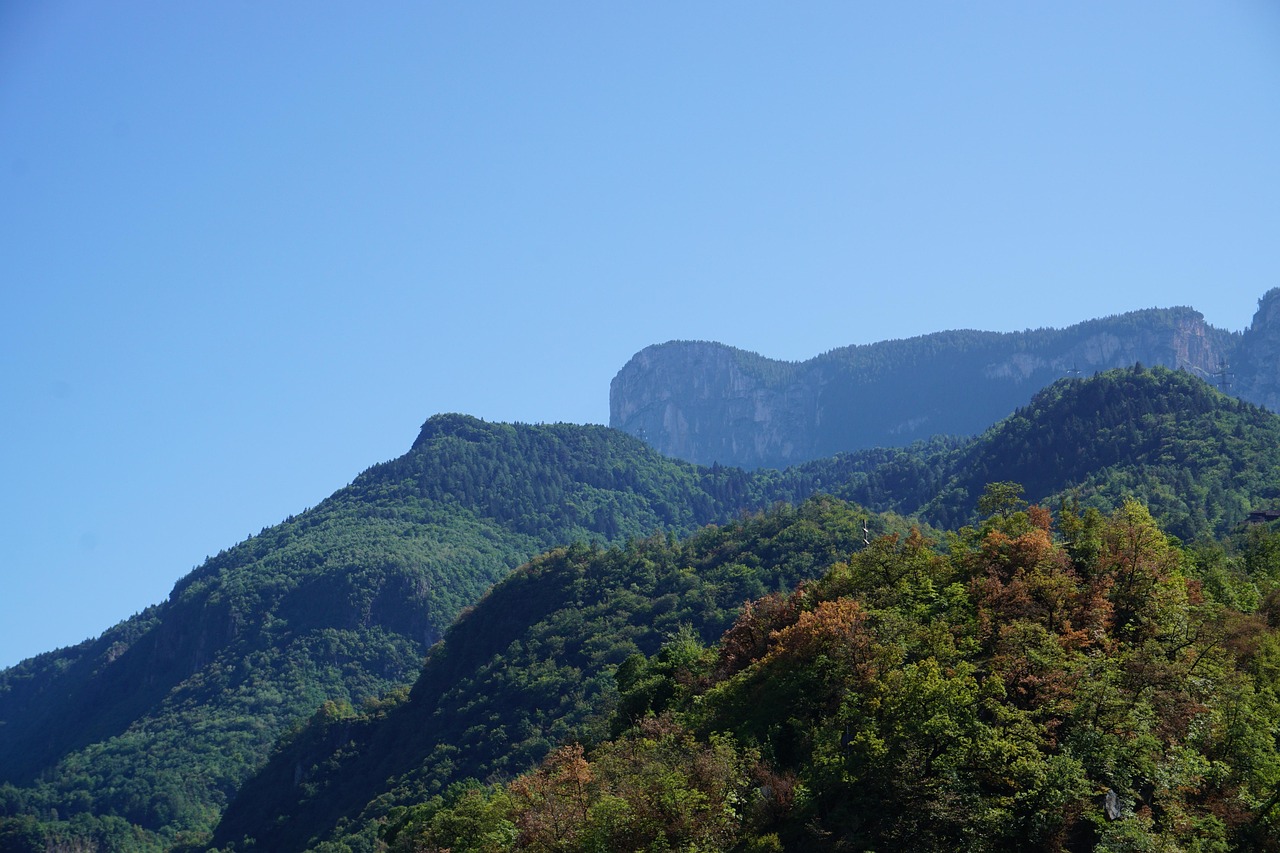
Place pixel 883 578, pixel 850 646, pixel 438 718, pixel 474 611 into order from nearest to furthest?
pixel 850 646 < pixel 883 578 < pixel 438 718 < pixel 474 611

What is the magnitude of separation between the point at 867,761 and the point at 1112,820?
10.0m

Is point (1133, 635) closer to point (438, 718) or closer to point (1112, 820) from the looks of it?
point (1112, 820)

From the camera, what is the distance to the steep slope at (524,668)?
145 m

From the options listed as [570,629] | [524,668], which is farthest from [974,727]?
[570,629]

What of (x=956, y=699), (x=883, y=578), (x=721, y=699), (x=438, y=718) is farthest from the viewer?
(x=438, y=718)

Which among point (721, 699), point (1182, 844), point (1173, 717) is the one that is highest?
point (721, 699)

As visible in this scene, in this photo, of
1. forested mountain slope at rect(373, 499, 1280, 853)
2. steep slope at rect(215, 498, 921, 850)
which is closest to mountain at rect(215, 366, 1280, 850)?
steep slope at rect(215, 498, 921, 850)

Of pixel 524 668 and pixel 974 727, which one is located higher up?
pixel 524 668

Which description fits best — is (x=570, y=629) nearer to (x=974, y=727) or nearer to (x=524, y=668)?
(x=524, y=668)

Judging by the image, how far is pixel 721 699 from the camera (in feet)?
237

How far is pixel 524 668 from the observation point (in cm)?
16150

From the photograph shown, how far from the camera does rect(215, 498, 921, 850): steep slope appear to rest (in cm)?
14500

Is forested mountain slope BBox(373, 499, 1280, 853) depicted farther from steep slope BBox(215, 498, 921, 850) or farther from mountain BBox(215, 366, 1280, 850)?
steep slope BBox(215, 498, 921, 850)

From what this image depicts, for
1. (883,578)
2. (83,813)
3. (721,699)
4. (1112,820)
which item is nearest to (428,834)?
(721,699)
